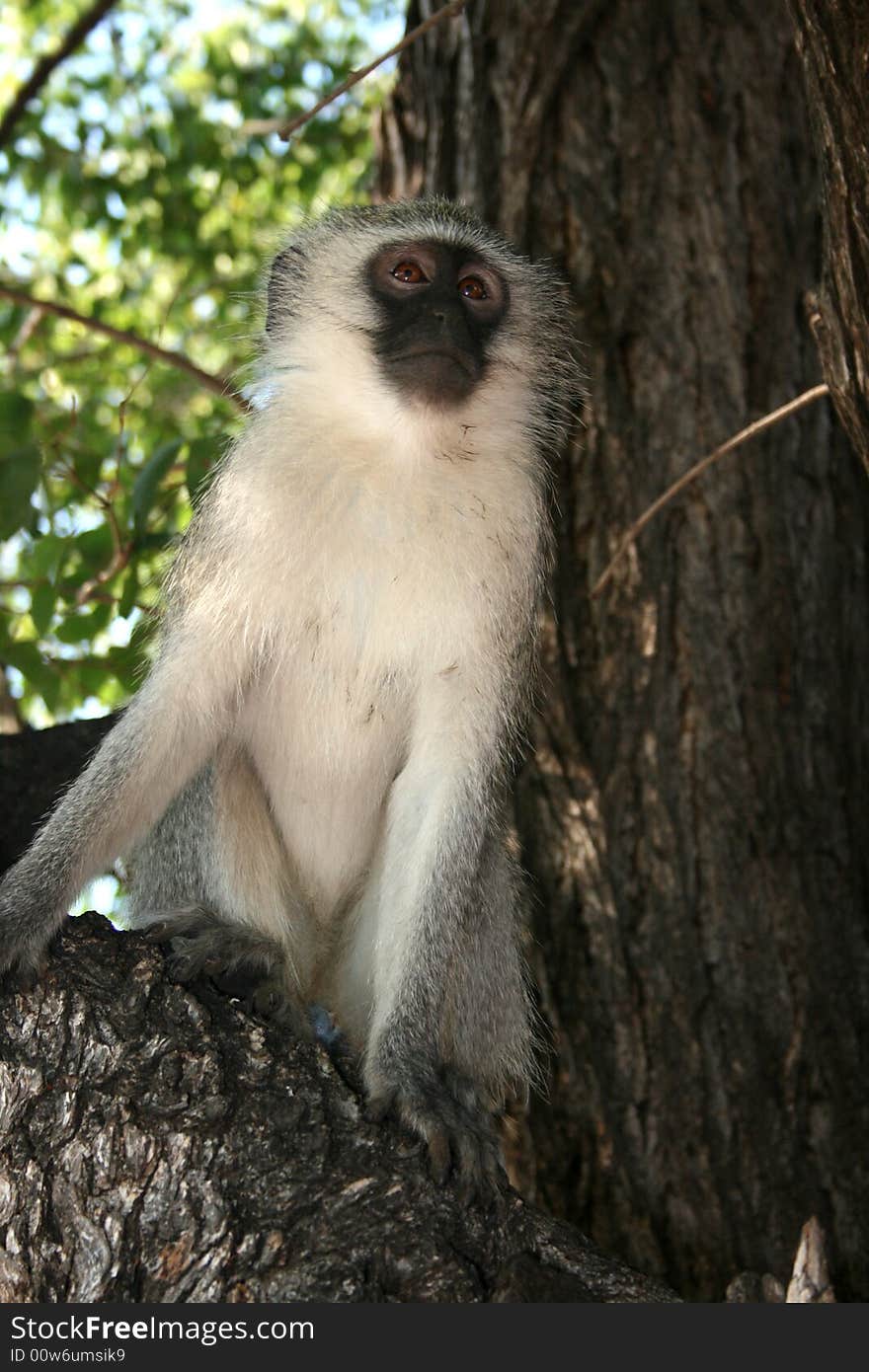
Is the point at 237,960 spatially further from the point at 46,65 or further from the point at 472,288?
the point at 46,65

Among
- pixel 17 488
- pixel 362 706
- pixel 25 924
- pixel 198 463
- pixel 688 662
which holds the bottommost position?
pixel 25 924

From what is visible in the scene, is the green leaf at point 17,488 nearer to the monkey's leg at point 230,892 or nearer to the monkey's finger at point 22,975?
the monkey's leg at point 230,892

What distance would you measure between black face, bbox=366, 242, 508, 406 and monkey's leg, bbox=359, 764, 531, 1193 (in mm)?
1090

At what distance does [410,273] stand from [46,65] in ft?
7.63

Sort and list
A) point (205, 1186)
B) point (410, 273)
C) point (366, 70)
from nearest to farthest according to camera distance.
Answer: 1. point (205, 1186)
2. point (366, 70)
3. point (410, 273)

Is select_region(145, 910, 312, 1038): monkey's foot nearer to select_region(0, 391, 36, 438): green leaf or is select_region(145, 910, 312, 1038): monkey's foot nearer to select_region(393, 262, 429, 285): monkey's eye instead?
select_region(0, 391, 36, 438): green leaf

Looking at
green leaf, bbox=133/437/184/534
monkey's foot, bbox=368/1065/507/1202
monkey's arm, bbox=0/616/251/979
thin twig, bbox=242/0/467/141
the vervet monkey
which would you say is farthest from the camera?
green leaf, bbox=133/437/184/534

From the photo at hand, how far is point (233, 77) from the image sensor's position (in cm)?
802

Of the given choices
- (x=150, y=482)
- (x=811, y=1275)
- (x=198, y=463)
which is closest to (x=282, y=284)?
(x=198, y=463)

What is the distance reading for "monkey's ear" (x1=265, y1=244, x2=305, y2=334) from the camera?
177 inches

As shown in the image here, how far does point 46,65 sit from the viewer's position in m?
5.66

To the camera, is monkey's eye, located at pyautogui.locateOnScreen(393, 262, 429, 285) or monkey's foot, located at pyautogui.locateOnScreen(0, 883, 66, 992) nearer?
monkey's foot, located at pyautogui.locateOnScreen(0, 883, 66, 992)

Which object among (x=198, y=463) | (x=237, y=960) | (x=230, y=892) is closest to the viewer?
(x=237, y=960)

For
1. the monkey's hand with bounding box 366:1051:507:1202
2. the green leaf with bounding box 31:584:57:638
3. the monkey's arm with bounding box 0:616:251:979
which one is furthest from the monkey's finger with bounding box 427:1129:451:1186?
the green leaf with bounding box 31:584:57:638
